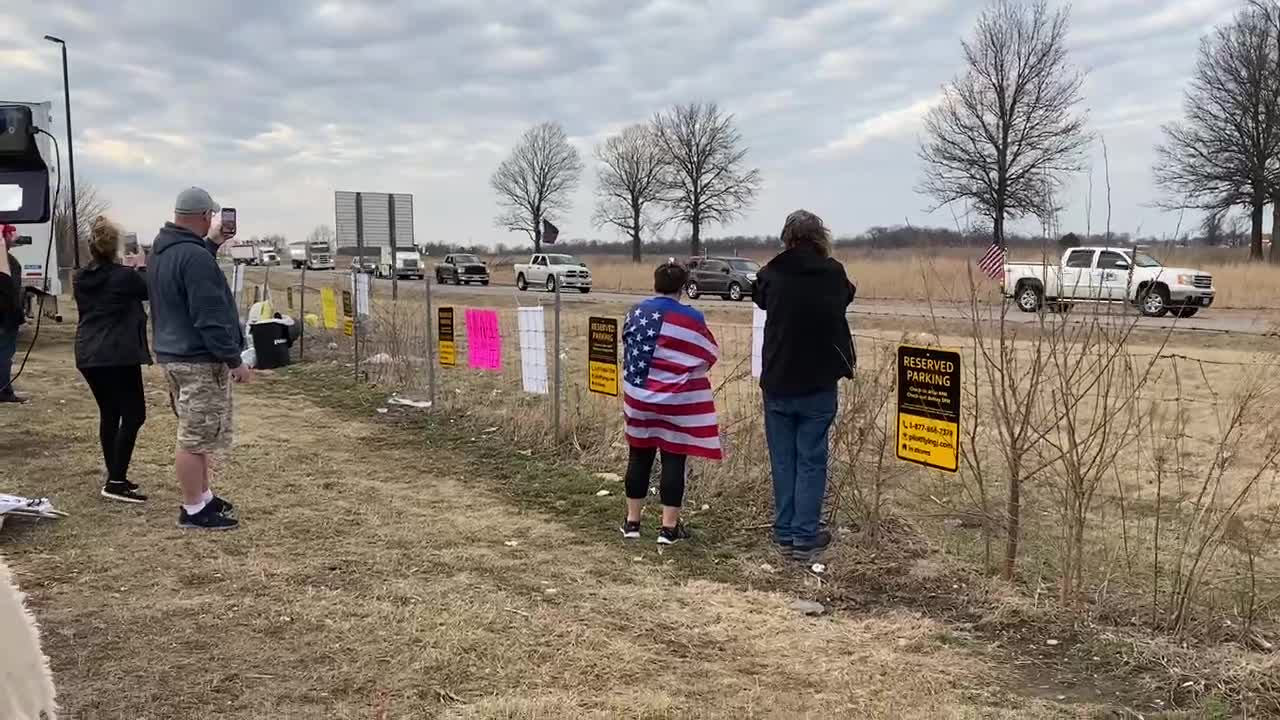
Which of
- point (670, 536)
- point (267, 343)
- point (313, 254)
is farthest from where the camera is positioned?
point (313, 254)

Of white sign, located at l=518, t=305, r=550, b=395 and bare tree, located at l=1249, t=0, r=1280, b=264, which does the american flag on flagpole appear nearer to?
white sign, located at l=518, t=305, r=550, b=395

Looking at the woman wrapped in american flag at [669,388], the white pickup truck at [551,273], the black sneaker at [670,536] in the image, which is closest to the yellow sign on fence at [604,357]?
the woman wrapped in american flag at [669,388]

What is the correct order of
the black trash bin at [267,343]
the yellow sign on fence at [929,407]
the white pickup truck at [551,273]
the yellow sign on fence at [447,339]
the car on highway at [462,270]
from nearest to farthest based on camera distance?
the yellow sign on fence at [929,407] < the yellow sign on fence at [447,339] < the black trash bin at [267,343] < the white pickup truck at [551,273] < the car on highway at [462,270]

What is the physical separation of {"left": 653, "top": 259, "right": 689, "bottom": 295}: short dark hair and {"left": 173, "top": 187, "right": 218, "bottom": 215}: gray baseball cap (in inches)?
94.1

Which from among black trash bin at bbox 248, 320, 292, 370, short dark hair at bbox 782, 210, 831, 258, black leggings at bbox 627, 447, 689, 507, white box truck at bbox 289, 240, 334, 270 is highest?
white box truck at bbox 289, 240, 334, 270

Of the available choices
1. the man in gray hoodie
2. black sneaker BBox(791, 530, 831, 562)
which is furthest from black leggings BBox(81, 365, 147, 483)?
black sneaker BBox(791, 530, 831, 562)

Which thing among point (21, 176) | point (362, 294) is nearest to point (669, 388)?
point (21, 176)

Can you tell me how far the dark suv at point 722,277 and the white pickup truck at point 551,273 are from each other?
5492 millimetres

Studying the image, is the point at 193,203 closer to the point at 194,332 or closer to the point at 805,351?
the point at 194,332

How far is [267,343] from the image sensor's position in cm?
1293

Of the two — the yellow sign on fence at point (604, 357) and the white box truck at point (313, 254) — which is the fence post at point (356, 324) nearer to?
the yellow sign on fence at point (604, 357)

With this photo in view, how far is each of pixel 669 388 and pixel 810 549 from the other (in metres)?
1.09

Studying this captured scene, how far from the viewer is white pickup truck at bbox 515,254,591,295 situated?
124 ft

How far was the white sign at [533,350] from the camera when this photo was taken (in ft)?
26.3
